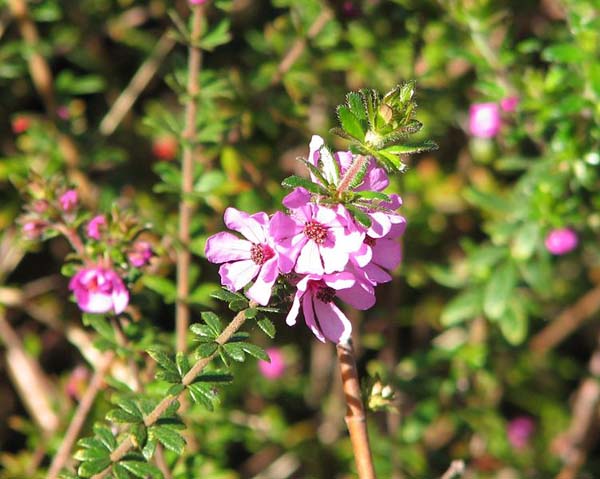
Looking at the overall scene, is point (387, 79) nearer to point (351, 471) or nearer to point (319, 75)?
point (319, 75)

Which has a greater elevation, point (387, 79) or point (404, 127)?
point (404, 127)

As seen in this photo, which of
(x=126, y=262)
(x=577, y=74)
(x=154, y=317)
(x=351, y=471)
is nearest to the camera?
(x=126, y=262)

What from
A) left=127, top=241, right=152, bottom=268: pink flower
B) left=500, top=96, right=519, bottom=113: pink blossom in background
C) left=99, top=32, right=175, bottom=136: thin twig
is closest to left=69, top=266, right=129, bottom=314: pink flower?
left=127, top=241, right=152, bottom=268: pink flower

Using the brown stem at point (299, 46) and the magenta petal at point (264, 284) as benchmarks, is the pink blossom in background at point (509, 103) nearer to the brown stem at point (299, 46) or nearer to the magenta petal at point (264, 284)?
the brown stem at point (299, 46)

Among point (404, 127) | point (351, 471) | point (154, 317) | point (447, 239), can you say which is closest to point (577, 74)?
point (447, 239)

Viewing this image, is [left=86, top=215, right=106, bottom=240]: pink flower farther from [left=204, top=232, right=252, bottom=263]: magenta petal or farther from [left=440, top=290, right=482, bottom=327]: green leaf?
[left=440, top=290, right=482, bottom=327]: green leaf

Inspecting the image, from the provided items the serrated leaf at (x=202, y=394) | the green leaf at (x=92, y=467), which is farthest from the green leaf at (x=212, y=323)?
the green leaf at (x=92, y=467)
